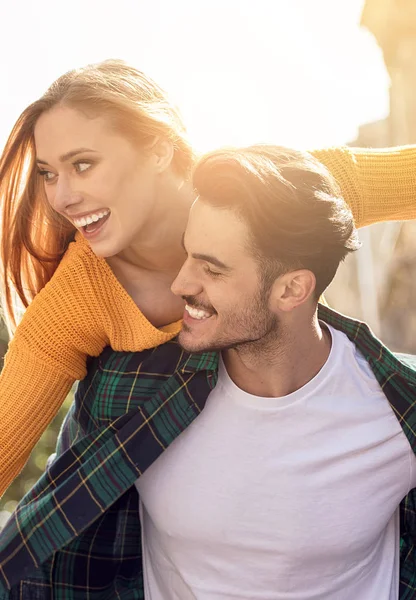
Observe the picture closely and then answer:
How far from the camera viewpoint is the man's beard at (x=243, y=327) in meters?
1.90

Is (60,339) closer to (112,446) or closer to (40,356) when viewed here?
(40,356)

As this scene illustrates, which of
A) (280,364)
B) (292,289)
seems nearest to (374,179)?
(292,289)

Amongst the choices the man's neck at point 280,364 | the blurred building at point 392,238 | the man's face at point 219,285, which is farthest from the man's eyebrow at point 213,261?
the blurred building at point 392,238

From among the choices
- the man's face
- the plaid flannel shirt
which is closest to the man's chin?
the man's face

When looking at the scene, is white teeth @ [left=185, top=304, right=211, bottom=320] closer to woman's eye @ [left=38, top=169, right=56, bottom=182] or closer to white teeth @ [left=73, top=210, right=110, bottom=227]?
white teeth @ [left=73, top=210, right=110, bottom=227]

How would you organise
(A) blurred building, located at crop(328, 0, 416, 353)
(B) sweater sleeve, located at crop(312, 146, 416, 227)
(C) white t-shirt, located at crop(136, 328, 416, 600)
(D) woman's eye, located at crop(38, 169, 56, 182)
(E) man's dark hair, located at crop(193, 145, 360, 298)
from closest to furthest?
(E) man's dark hair, located at crop(193, 145, 360, 298) → (C) white t-shirt, located at crop(136, 328, 416, 600) → (D) woman's eye, located at crop(38, 169, 56, 182) → (B) sweater sleeve, located at crop(312, 146, 416, 227) → (A) blurred building, located at crop(328, 0, 416, 353)

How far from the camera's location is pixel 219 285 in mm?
1881

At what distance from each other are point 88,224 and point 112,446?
59 cm

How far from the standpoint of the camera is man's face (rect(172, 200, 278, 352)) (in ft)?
6.09

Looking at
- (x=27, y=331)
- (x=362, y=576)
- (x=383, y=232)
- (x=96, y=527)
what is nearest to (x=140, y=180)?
(x=27, y=331)

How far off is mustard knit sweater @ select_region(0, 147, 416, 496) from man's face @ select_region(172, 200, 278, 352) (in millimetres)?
188

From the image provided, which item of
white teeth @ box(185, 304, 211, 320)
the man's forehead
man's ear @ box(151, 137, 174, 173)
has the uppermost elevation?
man's ear @ box(151, 137, 174, 173)

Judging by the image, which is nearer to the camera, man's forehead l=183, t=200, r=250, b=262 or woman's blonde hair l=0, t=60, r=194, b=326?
man's forehead l=183, t=200, r=250, b=262

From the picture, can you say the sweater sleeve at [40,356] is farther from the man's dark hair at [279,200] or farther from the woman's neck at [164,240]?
the man's dark hair at [279,200]
